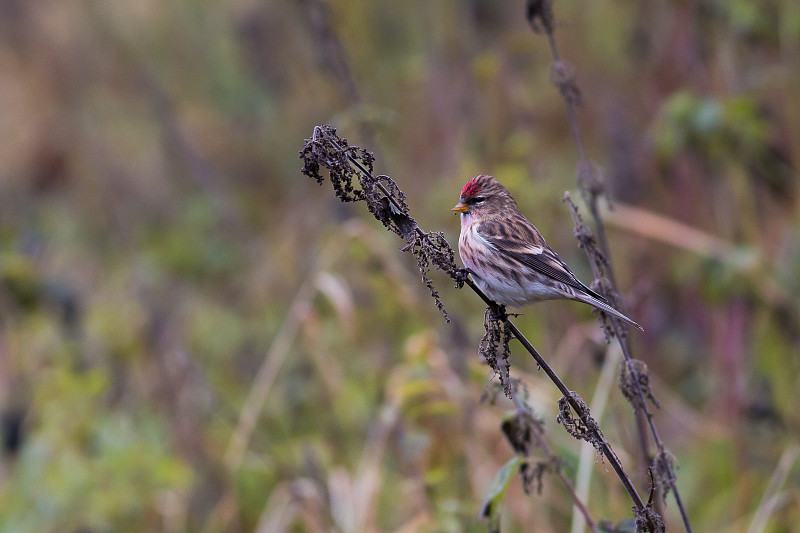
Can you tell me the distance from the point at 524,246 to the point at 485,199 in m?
0.24

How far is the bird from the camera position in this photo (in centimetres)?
237

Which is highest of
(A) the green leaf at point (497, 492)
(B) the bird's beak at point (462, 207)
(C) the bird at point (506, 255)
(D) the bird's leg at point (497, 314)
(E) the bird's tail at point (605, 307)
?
(B) the bird's beak at point (462, 207)

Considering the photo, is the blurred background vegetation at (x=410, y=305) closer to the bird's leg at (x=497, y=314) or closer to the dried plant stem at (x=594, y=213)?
the dried plant stem at (x=594, y=213)

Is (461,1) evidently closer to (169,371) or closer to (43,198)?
(169,371)

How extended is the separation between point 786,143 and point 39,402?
4.44 meters

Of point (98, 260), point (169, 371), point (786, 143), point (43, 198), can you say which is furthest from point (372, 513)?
point (43, 198)

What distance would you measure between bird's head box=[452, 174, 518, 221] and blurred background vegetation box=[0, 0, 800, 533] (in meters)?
0.55

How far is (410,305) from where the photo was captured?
13.0 ft

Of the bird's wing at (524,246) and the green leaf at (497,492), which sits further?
the bird's wing at (524,246)

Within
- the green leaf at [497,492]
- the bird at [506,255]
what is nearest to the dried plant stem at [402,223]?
the green leaf at [497,492]

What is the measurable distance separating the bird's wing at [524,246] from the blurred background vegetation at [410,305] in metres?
0.44

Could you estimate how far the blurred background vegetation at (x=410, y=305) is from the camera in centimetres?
354

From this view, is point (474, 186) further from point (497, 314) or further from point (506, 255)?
point (497, 314)

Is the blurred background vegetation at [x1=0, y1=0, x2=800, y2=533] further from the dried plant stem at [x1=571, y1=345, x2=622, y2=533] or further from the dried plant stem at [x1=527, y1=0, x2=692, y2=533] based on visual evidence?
the dried plant stem at [x1=527, y1=0, x2=692, y2=533]
